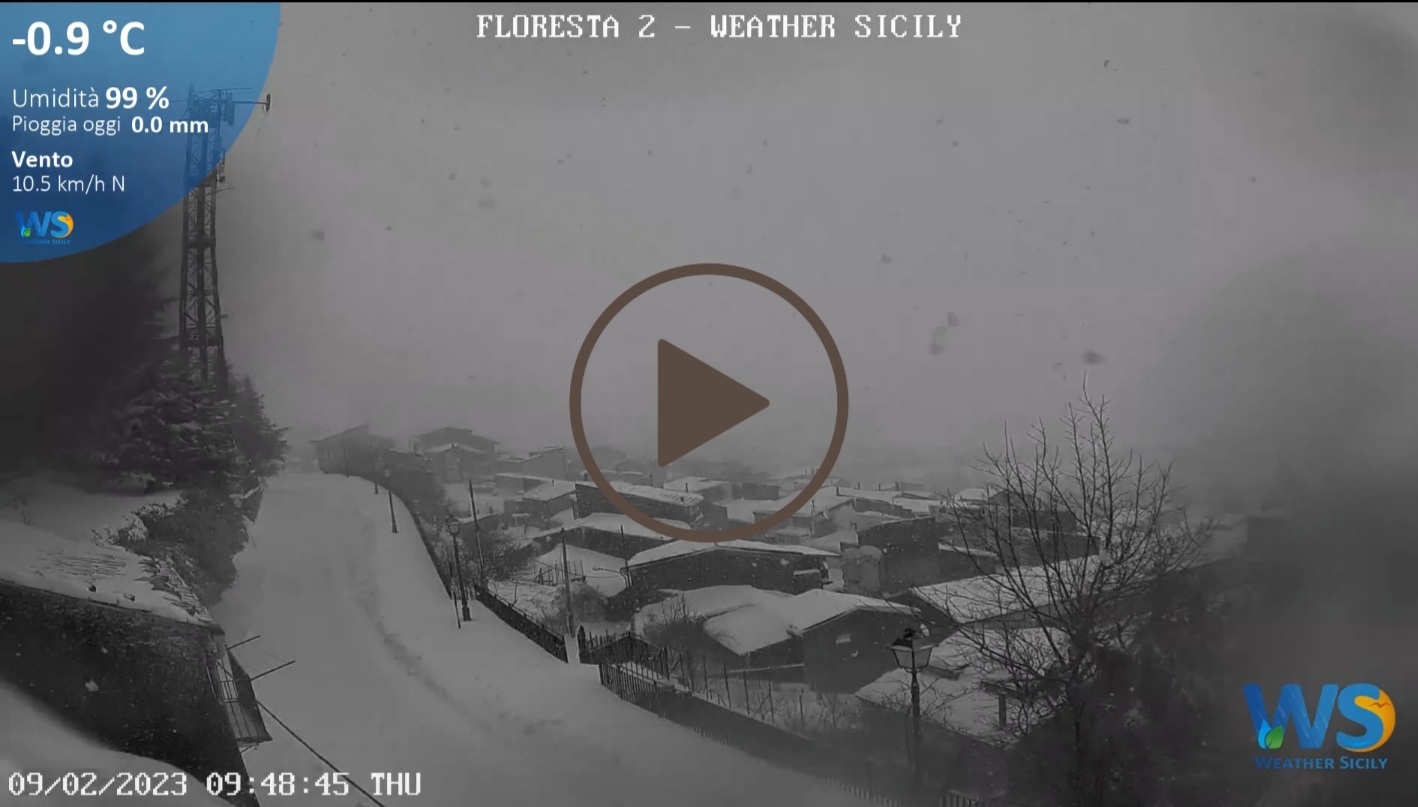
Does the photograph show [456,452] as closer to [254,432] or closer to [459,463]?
[459,463]

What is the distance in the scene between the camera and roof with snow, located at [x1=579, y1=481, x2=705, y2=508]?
347 cm

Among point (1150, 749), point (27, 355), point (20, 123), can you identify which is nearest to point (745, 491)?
point (1150, 749)

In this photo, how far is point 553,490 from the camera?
3.56 m

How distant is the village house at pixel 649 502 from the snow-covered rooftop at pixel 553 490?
4cm

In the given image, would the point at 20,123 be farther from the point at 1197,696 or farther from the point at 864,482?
the point at 1197,696

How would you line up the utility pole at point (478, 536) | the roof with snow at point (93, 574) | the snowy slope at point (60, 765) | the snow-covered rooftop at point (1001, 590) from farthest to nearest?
the utility pole at point (478, 536) < the snow-covered rooftop at point (1001, 590) < the roof with snow at point (93, 574) < the snowy slope at point (60, 765)

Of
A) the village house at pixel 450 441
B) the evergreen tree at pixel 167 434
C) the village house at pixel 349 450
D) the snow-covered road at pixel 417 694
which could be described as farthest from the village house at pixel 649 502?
the evergreen tree at pixel 167 434

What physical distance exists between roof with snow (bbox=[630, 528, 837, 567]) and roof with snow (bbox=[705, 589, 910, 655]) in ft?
0.65

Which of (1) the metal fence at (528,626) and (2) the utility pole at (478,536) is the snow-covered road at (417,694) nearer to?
(1) the metal fence at (528,626)

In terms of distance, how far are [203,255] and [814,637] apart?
3118mm

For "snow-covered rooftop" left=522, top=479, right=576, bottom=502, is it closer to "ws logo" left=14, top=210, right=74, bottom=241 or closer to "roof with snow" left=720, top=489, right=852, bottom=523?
"roof with snow" left=720, top=489, right=852, bottom=523

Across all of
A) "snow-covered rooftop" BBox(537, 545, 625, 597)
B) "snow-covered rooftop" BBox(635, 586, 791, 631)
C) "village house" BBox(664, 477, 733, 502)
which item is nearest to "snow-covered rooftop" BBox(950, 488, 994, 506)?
"snow-covered rooftop" BBox(635, 586, 791, 631)

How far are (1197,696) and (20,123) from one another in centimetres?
550

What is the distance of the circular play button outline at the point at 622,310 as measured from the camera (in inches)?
139
